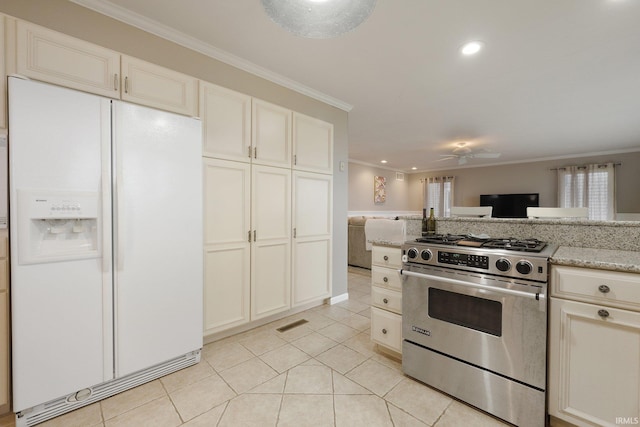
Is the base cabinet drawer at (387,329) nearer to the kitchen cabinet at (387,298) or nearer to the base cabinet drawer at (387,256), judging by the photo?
the kitchen cabinet at (387,298)

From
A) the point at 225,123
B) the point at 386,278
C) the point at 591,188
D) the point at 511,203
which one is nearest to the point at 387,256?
the point at 386,278

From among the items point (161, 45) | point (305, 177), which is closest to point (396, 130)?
point (305, 177)

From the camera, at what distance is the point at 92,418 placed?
4.95ft

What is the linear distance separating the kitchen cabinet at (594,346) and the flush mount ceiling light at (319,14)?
1626 millimetres

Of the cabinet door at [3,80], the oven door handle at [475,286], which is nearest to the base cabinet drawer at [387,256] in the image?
the oven door handle at [475,286]

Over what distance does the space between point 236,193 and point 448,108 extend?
10.1 feet

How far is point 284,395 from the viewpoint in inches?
67.4

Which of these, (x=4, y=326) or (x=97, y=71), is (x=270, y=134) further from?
(x=4, y=326)

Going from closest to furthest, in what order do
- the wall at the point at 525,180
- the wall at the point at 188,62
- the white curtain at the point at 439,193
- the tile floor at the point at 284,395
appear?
the tile floor at the point at 284,395, the wall at the point at 188,62, the wall at the point at 525,180, the white curtain at the point at 439,193

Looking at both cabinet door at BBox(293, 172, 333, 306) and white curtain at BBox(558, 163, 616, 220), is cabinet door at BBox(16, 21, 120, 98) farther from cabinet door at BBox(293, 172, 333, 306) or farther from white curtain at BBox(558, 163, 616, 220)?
white curtain at BBox(558, 163, 616, 220)

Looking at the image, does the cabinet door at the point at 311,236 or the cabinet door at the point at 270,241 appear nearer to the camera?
the cabinet door at the point at 270,241

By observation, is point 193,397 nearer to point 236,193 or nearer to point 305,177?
point 236,193

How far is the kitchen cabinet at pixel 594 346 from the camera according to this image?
1.21 metres

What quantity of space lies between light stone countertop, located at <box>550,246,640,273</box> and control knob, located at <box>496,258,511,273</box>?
186mm
